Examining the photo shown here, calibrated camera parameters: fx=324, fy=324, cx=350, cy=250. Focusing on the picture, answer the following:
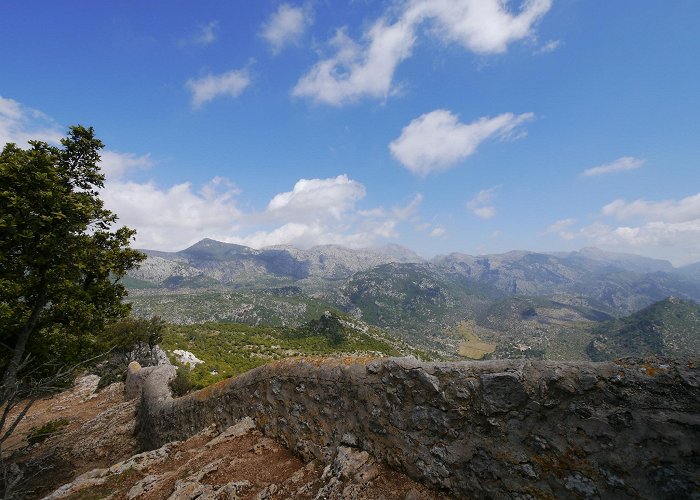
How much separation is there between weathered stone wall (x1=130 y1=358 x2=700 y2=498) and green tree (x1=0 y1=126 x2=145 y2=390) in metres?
9.78

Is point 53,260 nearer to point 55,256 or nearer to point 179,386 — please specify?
point 55,256

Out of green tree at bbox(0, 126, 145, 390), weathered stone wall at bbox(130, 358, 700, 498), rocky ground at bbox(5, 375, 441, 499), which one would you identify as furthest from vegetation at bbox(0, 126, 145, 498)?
weathered stone wall at bbox(130, 358, 700, 498)

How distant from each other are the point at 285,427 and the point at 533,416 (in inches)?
247

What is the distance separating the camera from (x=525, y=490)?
4.69 metres

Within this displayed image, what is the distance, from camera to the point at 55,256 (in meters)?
12.2

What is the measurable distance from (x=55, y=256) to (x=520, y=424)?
1572cm

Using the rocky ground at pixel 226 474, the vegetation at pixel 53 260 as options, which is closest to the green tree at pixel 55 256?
the vegetation at pixel 53 260

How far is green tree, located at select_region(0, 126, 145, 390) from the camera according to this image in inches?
433

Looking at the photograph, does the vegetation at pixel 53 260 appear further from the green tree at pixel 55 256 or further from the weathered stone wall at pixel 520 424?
the weathered stone wall at pixel 520 424

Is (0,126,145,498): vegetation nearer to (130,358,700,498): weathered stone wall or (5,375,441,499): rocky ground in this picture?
(5,375,441,499): rocky ground

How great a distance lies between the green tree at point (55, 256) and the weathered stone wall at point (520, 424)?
9785mm

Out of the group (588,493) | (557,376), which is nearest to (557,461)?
(588,493)

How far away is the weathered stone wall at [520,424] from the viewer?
13.1ft

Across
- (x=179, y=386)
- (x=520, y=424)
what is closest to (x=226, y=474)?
(x=520, y=424)
